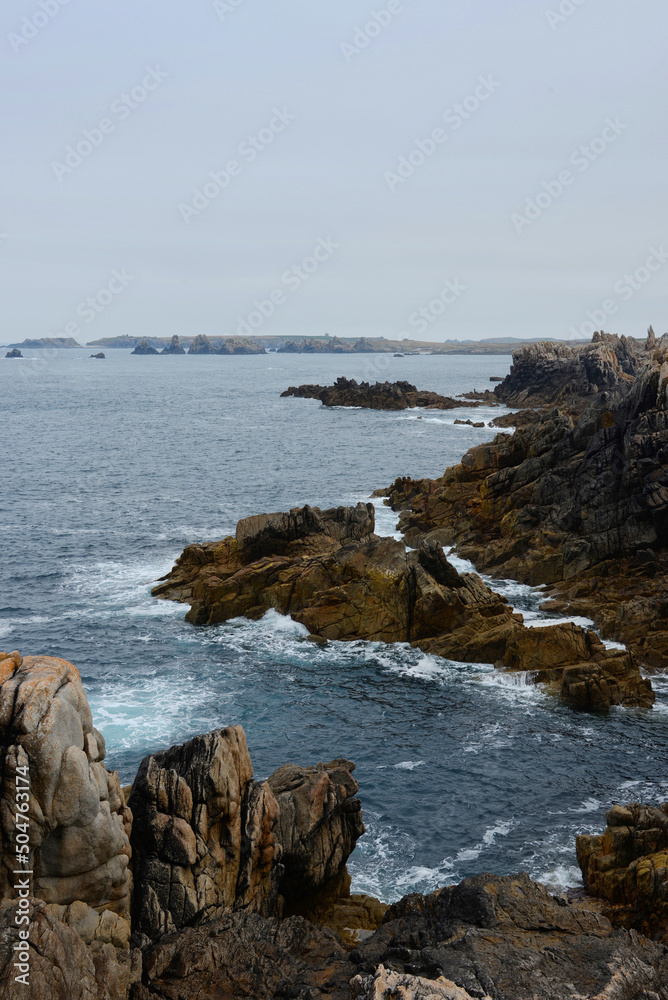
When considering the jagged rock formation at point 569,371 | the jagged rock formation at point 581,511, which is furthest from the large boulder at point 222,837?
the jagged rock formation at point 569,371

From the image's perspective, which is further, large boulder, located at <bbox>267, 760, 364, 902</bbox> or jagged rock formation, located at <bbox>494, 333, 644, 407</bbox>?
jagged rock formation, located at <bbox>494, 333, 644, 407</bbox>

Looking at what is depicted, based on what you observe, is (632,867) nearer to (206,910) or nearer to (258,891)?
(258,891)

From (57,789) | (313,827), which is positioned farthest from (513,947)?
(57,789)

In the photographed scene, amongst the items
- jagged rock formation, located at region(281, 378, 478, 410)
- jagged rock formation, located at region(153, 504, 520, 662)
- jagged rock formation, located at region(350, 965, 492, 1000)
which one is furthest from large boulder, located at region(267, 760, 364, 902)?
jagged rock formation, located at region(281, 378, 478, 410)

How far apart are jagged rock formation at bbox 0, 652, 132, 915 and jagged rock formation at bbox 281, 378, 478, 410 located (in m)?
141

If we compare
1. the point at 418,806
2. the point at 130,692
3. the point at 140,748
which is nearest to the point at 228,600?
the point at 130,692

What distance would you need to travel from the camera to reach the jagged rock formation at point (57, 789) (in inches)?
592

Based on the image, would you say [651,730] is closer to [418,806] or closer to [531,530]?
[418,806]

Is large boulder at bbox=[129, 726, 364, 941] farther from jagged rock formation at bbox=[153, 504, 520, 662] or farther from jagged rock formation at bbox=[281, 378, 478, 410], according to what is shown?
jagged rock formation at bbox=[281, 378, 478, 410]

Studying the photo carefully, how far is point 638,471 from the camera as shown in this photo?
49.2m

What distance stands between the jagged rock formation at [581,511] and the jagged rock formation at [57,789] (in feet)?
96.7

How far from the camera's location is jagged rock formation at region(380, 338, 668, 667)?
144ft

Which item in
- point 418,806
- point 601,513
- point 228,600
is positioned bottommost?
point 418,806

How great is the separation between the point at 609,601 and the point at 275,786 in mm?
27227
